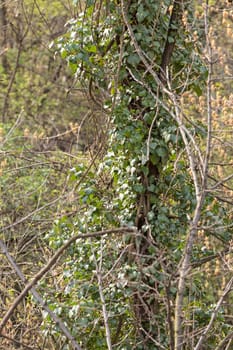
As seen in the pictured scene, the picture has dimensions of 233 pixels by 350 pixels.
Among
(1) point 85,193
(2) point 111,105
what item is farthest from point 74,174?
(2) point 111,105

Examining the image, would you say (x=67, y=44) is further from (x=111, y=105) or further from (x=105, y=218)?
(x=105, y=218)

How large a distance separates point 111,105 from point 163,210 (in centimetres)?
84

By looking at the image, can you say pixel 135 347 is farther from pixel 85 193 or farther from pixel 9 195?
pixel 9 195

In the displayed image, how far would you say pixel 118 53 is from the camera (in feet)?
18.7

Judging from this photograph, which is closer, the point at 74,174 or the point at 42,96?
the point at 74,174

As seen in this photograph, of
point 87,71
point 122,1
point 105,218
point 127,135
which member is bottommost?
point 105,218

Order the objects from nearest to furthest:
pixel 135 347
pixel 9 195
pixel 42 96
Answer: pixel 135 347, pixel 9 195, pixel 42 96

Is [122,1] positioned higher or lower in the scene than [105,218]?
higher

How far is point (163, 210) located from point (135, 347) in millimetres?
962

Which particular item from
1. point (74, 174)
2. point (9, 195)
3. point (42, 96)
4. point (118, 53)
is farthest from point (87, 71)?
point (42, 96)

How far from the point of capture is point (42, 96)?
1427 centimetres

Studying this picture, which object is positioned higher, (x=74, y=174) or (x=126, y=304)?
(x=74, y=174)

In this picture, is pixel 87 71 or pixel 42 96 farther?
pixel 42 96

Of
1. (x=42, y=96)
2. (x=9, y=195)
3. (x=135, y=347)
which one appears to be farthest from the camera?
(x=42, y=96)
